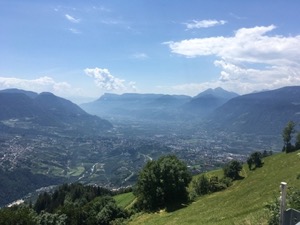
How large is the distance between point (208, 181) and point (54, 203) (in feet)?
252

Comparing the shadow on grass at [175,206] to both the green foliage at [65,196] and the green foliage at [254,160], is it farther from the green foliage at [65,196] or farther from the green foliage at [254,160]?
the green foliage at [65,196]

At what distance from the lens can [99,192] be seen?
138 metres

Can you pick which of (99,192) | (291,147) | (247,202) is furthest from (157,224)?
(99,192)

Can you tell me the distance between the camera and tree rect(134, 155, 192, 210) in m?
67.6

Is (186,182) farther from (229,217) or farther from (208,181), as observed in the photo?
(229,217)

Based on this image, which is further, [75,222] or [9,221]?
[75,222]

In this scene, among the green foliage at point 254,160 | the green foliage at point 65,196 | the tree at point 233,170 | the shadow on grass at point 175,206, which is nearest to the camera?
the shadow on grass at point 175,206

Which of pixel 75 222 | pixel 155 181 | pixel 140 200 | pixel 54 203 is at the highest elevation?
pixel 155 181

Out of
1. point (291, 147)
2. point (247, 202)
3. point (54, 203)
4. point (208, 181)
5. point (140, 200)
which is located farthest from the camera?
point (54, 203)

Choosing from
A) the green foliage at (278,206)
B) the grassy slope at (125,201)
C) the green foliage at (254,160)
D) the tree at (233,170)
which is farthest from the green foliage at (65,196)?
the green foliage at (278,206)

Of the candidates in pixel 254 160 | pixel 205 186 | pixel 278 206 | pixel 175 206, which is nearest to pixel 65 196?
pixel 254 160

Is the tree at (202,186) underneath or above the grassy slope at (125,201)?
above

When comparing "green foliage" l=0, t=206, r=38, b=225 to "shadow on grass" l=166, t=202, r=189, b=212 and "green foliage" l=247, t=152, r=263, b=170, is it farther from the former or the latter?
"green foliage" l=247, t=152, r=263, b=170

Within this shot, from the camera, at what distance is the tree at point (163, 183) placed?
67.6 m
